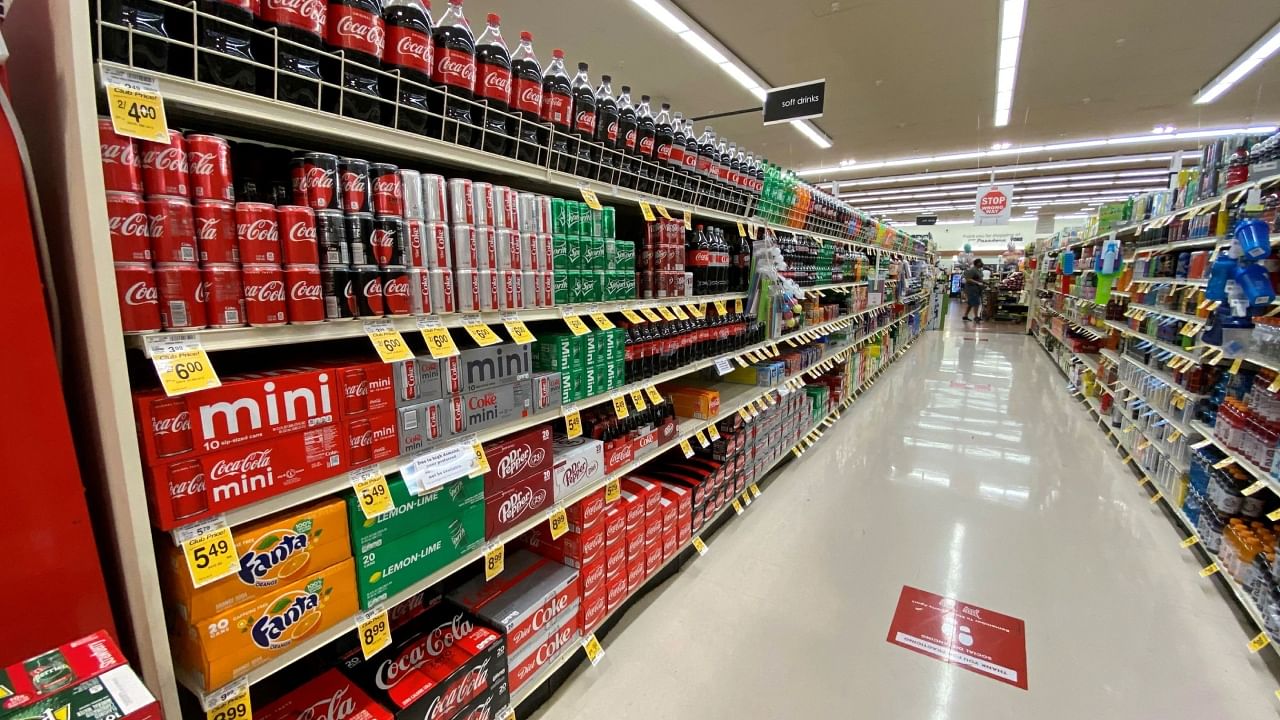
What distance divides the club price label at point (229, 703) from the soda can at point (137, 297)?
2.36ft

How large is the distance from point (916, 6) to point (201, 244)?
22.2 ft

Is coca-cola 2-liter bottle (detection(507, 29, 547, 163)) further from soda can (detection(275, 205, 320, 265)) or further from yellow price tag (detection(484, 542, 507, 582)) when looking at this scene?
yellow price tag (detection(484, 542, 507, 582))

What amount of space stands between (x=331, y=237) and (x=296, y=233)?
68mm

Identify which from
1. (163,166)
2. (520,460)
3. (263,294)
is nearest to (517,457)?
(520,460)

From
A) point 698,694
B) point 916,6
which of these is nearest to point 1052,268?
point 916,6

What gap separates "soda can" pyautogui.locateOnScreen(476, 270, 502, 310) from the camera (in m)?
1.41

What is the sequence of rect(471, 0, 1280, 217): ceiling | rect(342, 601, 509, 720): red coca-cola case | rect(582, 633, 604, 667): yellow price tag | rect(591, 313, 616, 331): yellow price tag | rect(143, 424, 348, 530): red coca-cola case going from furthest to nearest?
rect(471, 0, 1280, 217): ceiling < rect(582, 633, 604, 667): yellow price tag < rect(591, 313, 616, 331): yellow price tag < rect(342, 601, 509, 720): red coca-cola case < rect(143, 424, 348, 530): red coca-cola case

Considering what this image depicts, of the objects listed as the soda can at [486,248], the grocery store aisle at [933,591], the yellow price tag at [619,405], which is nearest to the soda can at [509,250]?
the soda can at [486,248]

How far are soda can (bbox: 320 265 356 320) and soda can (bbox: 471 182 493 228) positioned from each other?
39cm

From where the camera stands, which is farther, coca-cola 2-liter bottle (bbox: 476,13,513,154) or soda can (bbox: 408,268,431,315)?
coca-cola 2-liter bottle (bbox: 476,13,513,154)

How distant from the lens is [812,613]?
7.61 ft

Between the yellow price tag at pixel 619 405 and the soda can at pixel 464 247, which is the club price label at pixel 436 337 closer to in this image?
the soda can at pixel 464 247

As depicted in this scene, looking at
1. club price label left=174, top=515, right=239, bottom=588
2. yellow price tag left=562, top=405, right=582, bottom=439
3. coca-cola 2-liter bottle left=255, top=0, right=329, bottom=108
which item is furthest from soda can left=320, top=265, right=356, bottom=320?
yellow price tag left=562, top=405, right=582, bottom=439

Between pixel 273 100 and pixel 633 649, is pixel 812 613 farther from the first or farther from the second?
pixel 273 100
